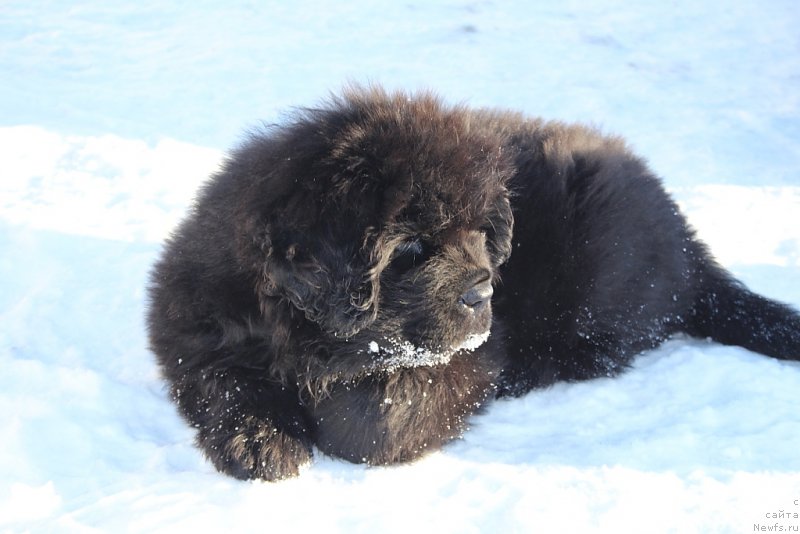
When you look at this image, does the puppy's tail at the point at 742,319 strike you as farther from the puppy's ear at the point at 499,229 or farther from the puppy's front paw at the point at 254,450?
the puppy's front paw at the point at 254,450

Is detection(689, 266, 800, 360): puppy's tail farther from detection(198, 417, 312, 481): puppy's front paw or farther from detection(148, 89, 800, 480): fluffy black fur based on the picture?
detection(198, 417, 312, 481): puppy's front paw

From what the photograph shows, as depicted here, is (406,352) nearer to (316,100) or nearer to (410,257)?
(410,257)

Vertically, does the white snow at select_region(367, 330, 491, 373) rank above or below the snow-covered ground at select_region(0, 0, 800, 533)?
above

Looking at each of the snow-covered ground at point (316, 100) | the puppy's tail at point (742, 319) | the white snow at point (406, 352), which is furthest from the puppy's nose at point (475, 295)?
the puppy's tail at point (742, 319)

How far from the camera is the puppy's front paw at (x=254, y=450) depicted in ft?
8.18

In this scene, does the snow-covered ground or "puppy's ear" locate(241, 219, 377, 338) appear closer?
"puppy's ear" locate(241, 219, 377, 338)

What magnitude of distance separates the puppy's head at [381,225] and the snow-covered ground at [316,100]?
54cm

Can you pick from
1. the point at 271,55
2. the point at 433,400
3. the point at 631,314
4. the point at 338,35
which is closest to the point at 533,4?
the point at 338,35

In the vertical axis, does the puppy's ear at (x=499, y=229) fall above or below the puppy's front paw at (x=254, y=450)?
above

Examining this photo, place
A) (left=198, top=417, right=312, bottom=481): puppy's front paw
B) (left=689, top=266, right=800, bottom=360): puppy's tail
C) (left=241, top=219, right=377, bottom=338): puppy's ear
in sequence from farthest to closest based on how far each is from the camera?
(left=689, top=266, right=800, bottom=360): puppy's tail < (left=198, top=417, right=312, bottom=481): puppy's front paw < (left=241, top=219, right=377, bottom=338): puppy's ear

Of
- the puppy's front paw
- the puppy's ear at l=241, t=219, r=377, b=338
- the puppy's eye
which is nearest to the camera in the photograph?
the puppy's ear at l=241, t=219, r=377, b=338

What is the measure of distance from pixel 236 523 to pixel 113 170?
118 inches

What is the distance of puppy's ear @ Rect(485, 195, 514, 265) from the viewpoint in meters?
2.56

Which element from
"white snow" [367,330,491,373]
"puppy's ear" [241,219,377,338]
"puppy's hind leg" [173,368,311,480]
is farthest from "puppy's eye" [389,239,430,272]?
"puppy's hind leg" [173,368,311,480]
